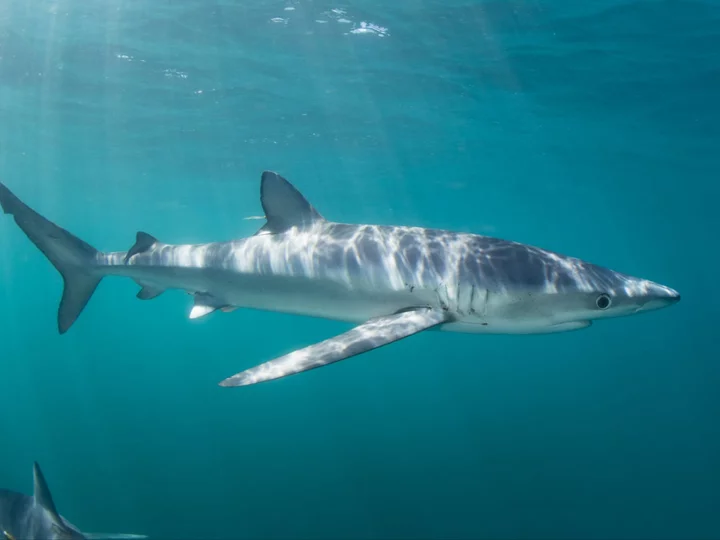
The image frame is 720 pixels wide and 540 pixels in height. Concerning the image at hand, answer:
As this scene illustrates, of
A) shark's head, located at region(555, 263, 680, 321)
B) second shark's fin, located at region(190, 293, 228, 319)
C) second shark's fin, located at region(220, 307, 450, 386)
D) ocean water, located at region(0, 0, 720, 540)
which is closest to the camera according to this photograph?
second shark's fin, located at region(220, 307, 450, 386)

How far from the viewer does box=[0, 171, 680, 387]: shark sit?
4.68 m

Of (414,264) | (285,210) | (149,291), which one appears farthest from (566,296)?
(149,291)

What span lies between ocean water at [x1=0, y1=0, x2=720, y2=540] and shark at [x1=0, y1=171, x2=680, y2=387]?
800cm

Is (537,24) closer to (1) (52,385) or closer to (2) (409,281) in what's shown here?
(2) (409,281)

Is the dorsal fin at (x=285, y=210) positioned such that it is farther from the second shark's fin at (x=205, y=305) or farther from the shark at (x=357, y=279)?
the second shark's fin at (x=205, y=305)

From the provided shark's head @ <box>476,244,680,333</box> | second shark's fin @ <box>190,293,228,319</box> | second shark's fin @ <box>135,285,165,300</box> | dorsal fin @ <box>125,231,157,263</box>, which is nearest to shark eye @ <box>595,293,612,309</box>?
shark's head @ <box>476,244,680,333</box>

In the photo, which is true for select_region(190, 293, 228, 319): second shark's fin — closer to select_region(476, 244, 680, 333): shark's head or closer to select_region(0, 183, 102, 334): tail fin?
select_region(0, 183, 102, 334): tail fin

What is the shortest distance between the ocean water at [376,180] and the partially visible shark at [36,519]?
8.19 metres

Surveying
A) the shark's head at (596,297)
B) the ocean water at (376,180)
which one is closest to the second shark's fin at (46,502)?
the shark's head at (596,297)

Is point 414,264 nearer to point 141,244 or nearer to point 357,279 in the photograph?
point 357,279

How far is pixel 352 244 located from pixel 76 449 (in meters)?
18.1

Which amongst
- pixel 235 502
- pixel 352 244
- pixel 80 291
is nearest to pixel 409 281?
pixel 352 244

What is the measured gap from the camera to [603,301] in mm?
4645

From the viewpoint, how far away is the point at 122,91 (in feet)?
70.3
